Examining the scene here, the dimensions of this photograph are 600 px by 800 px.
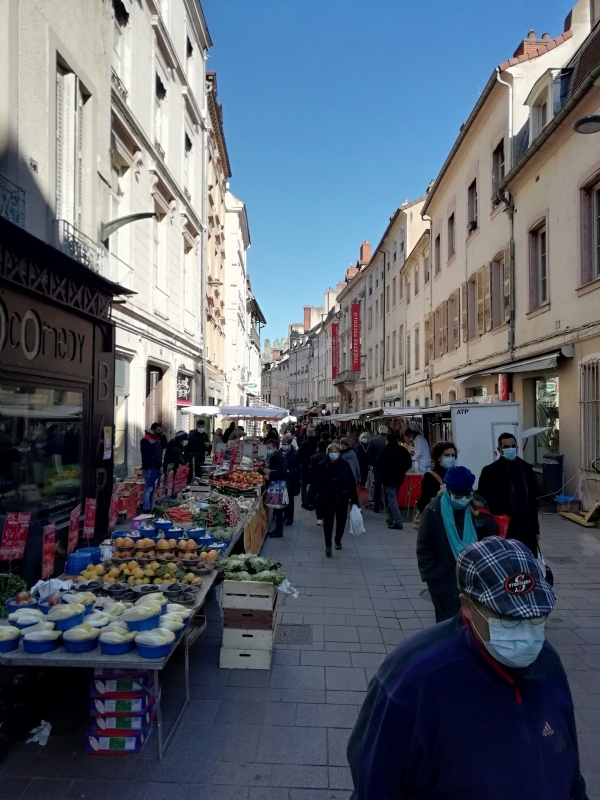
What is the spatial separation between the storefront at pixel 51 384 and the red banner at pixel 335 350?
145 ft

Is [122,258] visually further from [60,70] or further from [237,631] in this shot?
[237,631]

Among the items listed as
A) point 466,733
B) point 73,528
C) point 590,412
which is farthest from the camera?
point 590,412

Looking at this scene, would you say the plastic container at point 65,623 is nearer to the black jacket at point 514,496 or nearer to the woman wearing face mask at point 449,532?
the woman wearing face mask at point 449,532

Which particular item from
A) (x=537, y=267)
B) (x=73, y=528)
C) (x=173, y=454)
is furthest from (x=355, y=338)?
(x=73, y=528)

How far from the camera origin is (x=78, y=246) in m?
9.02

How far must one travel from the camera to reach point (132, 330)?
13688mm

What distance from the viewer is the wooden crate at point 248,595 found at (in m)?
5.13

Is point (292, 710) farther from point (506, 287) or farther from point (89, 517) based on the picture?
point (506, 287)

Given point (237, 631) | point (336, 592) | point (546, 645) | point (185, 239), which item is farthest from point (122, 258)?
point (546, 645)

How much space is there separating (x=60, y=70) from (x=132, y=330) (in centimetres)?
579

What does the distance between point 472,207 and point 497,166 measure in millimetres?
2518

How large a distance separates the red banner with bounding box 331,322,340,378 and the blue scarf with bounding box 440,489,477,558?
160 ft

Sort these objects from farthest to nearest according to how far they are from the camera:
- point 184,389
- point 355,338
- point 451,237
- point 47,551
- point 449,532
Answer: point 355,338 < point 451,237 < point 184,389 < point 47,551 < point 449,532

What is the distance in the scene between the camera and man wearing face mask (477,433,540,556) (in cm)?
585
